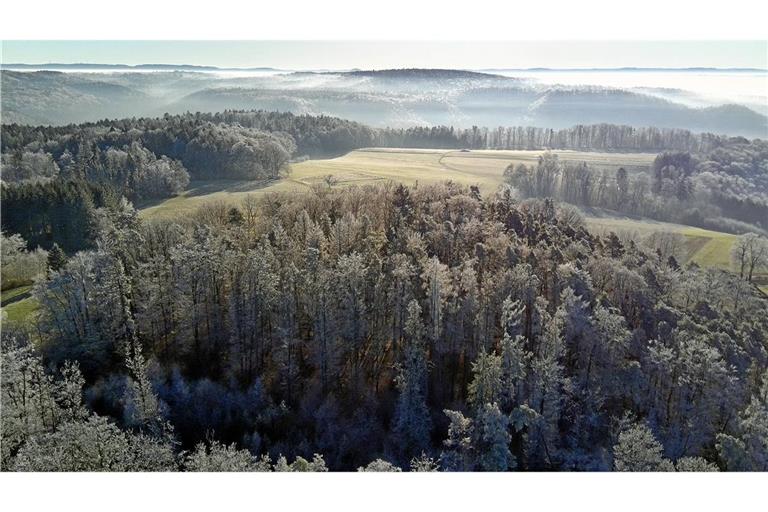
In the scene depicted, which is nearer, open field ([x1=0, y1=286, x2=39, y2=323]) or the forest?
the forest

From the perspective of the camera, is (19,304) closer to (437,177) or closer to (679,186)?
(437,177)

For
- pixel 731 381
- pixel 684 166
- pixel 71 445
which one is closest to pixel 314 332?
pixel 71 445

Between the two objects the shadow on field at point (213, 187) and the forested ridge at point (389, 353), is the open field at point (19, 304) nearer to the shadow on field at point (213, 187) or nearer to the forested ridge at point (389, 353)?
the forested ridge at point (389, 353)

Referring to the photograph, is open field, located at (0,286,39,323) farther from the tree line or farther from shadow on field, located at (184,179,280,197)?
the tree line

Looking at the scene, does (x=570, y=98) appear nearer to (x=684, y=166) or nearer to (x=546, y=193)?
(x=546, y=193)

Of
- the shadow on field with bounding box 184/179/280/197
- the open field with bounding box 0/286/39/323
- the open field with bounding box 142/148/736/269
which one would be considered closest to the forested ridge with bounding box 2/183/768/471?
the open field with bounding box 0/286/39/323

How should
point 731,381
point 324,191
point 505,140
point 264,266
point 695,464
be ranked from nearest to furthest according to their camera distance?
point 695,464 < point 731,381 < point 264,266 < point 324,191 < point 505,140
